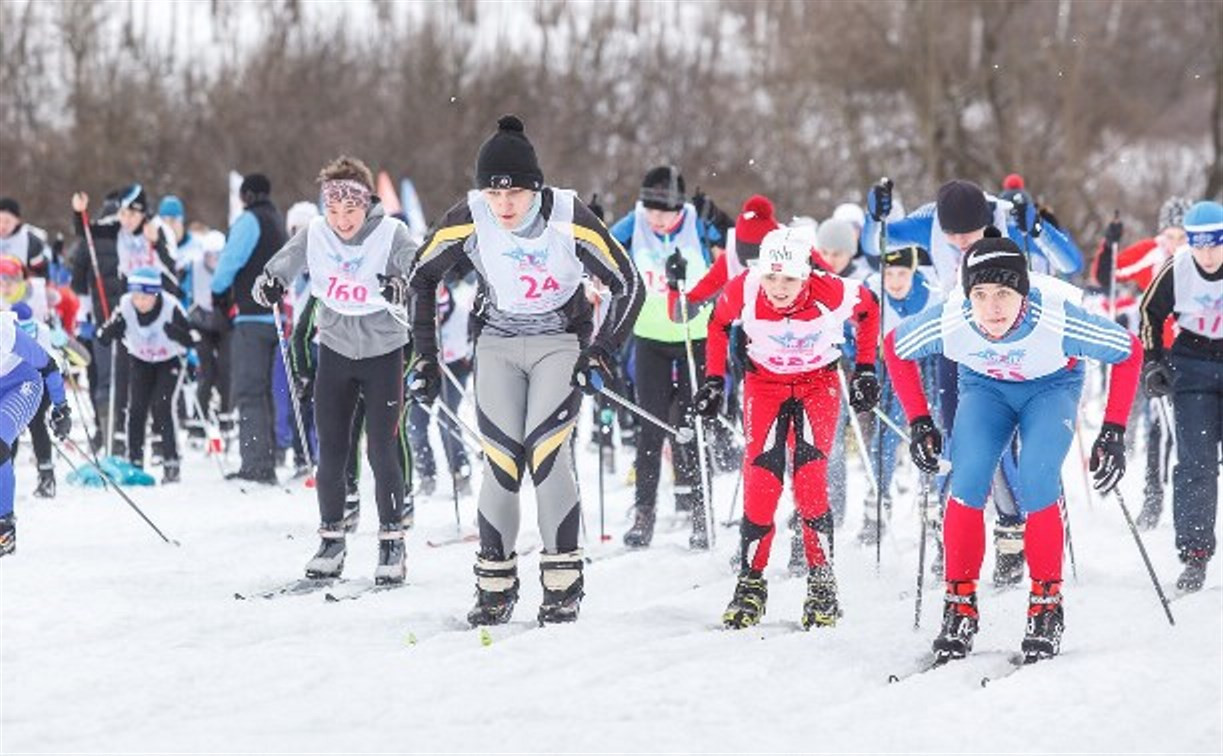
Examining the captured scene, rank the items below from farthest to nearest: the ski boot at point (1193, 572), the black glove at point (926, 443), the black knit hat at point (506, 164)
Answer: the ski boot at point (1193, 572)
the black knit hat at point (506, 164)
the black glove at point (926, 443)

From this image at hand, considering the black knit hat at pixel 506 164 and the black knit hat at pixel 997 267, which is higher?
the black knit hat at pixel 506 164

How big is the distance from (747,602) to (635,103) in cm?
3344

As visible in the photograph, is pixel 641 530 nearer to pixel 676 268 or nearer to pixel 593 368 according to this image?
pixel 676 268

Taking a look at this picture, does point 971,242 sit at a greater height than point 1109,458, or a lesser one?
greater

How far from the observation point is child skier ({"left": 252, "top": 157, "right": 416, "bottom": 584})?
276 inches

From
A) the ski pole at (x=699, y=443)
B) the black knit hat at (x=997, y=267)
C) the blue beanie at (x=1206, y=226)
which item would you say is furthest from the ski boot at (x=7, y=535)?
the blue beanie at (x=1206, y=226)

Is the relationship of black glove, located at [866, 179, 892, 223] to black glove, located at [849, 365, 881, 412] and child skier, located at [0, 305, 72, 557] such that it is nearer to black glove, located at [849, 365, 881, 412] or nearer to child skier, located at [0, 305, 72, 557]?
black glove, located at [849, 365, 881, 412]

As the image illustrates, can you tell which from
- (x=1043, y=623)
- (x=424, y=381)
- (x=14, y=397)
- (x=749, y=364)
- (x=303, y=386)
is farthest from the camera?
(x=303, y=386)

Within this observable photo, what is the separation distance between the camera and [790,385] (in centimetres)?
627

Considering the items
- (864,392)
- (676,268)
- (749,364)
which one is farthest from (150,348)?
(864,392)

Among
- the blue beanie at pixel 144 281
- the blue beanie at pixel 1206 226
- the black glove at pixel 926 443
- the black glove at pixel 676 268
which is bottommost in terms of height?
the black glove at pixel 926 443


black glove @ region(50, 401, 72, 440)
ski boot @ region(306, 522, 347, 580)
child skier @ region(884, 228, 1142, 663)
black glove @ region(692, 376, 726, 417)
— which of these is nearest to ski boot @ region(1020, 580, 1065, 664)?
child skier @ region(884, 228, 1142, 663)

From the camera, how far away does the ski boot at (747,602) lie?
5973mm

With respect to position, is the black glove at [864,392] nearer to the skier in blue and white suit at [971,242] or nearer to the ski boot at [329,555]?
the skier in blue and white suit at [971,242]
